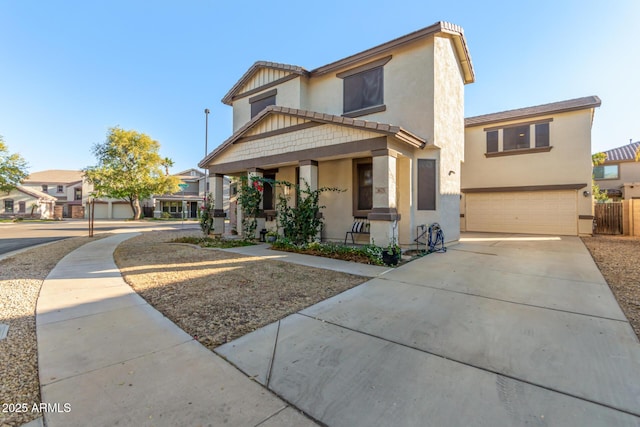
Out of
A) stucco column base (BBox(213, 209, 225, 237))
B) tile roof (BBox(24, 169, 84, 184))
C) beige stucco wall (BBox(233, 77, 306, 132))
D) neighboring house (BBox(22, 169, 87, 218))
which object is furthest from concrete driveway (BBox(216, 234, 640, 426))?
tile roof (BBox(24, 169, 84, 184))

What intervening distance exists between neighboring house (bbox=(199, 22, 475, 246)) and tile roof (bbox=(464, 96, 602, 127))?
164 inches

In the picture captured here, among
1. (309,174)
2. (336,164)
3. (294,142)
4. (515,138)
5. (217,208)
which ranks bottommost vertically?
(217,208)

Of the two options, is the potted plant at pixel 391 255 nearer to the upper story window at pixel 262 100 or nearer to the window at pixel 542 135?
the upper story window at pixel 262 100

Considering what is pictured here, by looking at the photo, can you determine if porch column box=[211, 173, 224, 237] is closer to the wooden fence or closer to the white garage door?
the white garage door

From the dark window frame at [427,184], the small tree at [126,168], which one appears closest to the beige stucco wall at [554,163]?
the dark window frame at [427,184]

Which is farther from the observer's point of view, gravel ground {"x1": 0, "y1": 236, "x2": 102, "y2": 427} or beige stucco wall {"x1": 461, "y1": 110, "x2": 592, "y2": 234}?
beige stucco wall {"x1": 461, "y1": 110, "x2": 592, "y2": 234}

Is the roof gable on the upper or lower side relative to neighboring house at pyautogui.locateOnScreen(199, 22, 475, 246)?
upper

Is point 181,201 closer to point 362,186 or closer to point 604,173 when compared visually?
point 362,186

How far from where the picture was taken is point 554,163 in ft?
44.0

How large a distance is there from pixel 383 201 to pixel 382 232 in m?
0.86

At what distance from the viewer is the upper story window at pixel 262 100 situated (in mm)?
12477

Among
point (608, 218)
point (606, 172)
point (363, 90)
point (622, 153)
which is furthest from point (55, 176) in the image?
point (622, 153)

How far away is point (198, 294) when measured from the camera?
4.48 m

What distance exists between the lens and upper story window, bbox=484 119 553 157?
13648 mm
